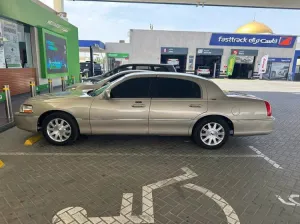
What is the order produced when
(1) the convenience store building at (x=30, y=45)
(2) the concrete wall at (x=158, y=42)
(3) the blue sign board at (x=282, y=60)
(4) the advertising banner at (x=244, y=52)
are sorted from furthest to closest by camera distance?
1. (3) the blue sign board at (x=282, y=60)
2. (4) the advertising banner at (x=244, y=52)
3. (2) the concrete wall at (x=158, y=42)
4. (1) the convenience store building at (x=30, y=45)

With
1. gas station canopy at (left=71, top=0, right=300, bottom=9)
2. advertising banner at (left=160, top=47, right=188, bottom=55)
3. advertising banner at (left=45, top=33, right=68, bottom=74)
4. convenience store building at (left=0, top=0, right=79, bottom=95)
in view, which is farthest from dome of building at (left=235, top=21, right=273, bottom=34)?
advertising banner at (left=45, top=33, right=68, bottom=74)

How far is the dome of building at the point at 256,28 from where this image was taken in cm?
4291

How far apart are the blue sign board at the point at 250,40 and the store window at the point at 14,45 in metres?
27.5

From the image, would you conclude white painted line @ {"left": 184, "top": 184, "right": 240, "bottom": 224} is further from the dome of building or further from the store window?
the dome of building

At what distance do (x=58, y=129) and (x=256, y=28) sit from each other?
157 feet

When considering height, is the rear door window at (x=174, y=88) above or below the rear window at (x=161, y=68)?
below

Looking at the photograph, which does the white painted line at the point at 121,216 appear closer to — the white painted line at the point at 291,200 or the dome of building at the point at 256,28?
the white painted line at the point at 291,200

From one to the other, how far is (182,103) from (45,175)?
2.86 meters

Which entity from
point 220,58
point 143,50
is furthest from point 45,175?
point 220,58

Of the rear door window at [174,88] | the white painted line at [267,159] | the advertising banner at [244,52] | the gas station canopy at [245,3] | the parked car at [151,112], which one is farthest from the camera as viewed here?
the advertising banner at [244,52]

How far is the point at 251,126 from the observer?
4750 millimetres

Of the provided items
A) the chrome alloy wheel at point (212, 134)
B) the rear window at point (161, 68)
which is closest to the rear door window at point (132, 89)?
the chrome alloy wheel at point (212, 134)

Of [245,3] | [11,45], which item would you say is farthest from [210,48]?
[11,45]

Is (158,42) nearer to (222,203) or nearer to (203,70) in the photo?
(203,70)
